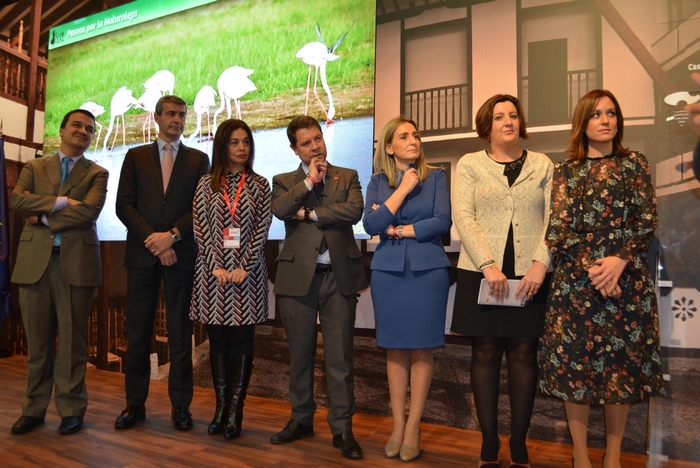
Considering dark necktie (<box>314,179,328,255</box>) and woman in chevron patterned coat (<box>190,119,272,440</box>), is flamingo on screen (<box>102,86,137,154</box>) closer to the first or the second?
woman in chevron patterned coat (<box>190,119,272,440</box>)

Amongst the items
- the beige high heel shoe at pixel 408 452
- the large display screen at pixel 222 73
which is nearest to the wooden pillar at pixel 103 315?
the large display screen at pixel 222 73

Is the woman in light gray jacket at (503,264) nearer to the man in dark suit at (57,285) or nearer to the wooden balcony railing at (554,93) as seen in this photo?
the wooden balcony railing at (554,93)

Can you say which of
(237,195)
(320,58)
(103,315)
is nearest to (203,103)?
(320,58)

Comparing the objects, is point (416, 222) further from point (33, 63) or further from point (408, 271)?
point (33, 63)

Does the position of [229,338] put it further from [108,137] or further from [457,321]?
[108,137]

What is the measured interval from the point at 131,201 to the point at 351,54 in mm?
1759

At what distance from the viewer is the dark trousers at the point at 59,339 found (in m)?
3.00

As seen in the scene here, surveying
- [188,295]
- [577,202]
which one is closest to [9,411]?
[188,295]

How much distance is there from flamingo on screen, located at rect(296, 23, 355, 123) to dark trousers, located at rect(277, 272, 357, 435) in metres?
1.58

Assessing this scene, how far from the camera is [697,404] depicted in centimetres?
198

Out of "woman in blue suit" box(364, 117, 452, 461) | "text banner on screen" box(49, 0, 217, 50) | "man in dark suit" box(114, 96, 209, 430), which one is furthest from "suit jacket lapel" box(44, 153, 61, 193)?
"text banner on screen" box(49, 0, 217, 50)

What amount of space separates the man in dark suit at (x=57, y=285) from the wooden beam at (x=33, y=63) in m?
Answer: 3.01

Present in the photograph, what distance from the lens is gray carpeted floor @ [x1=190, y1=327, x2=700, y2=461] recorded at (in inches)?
80.4

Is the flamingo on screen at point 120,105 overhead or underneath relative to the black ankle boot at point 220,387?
overhead
